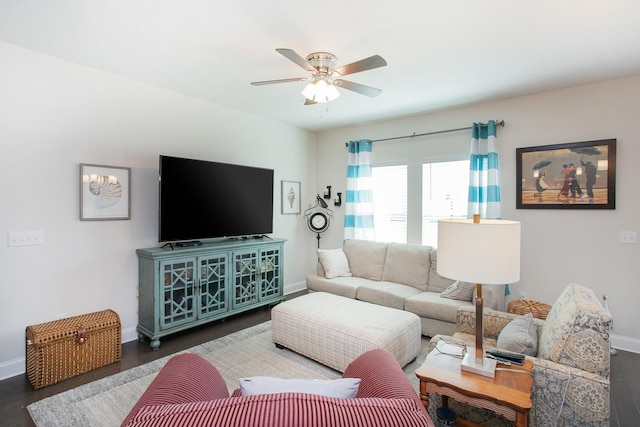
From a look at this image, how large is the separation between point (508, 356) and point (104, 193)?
3586mm

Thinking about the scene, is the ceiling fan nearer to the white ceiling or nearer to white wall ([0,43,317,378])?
the white ceiling

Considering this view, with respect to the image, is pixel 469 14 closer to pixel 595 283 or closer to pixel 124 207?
pixel 595 283

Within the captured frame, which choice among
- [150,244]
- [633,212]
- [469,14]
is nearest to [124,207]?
[150,244]

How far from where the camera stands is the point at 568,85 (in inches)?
135

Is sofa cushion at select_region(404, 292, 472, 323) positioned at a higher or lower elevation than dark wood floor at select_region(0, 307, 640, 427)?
higher

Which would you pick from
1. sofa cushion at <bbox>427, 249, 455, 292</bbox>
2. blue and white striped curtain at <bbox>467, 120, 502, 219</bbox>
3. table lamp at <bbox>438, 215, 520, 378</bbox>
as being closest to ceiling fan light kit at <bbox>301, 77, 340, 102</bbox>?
table lamp at <bbox>438, 215, 520, 378</bbox>

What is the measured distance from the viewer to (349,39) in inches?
98.7

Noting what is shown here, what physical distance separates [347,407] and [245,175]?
3628 millimetres

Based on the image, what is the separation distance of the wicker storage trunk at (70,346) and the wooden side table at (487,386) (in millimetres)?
2653

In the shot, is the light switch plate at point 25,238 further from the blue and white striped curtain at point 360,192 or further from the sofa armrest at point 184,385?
the blue and white striped curtain at point 360,192

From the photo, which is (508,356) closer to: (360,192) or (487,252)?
(487,252)

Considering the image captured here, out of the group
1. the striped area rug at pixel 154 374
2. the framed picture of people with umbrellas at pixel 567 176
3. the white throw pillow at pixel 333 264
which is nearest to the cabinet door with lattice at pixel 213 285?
the striped area rug at pixel 154 374

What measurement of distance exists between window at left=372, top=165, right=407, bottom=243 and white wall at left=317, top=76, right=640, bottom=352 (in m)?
0.78

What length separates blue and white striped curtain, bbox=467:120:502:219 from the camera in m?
3.86
